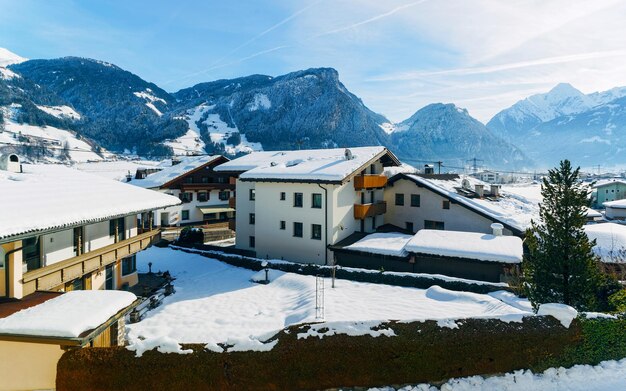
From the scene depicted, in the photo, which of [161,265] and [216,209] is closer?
[161,265]

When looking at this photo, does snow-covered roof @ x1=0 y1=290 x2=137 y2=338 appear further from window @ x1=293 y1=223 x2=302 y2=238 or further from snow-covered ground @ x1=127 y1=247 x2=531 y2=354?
window @ x1=293 y1=223 x2=302 y2=238

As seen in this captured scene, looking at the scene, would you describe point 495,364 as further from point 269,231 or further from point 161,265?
point 161,265

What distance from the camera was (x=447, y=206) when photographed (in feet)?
106

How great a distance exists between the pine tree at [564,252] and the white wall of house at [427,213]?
16312mm

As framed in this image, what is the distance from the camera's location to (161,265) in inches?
1273

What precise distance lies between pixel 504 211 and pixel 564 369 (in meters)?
22.2

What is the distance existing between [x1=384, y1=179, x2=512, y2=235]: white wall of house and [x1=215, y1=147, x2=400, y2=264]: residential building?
1314 mm

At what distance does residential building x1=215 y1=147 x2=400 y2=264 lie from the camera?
29641 millimetres

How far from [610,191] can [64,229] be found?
100124 mm

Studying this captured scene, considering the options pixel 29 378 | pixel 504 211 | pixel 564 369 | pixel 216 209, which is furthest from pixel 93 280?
pixel 216 209

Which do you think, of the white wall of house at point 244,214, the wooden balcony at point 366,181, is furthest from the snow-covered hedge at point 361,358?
the white wall of house at point 244,214

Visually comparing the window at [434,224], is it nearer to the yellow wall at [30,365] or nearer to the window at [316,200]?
the window at [316,200]

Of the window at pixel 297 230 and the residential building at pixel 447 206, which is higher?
the residential building at pixel 447 206

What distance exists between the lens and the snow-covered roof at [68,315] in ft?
30.2
